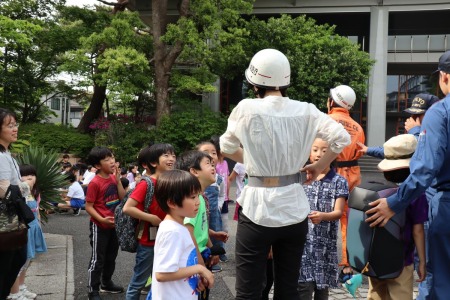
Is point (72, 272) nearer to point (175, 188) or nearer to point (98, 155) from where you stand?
point (98, 155)

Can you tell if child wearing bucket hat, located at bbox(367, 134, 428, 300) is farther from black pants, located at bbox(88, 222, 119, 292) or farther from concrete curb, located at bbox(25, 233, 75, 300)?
concrete curb, located at bbox(25, 233, 75, 300)

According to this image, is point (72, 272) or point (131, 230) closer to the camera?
point (131, 230)

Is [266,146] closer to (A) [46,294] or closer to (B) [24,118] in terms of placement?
(A) [46,294]

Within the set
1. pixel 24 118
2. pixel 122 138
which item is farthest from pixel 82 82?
pixel 122 138

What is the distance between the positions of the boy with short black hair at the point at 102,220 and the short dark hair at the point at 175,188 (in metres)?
2.17

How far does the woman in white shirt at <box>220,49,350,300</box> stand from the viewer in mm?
2967

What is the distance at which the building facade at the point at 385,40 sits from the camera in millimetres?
24031

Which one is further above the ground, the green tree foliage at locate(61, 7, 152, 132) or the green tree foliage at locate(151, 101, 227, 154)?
the green tree foliage at locate(61, 7, 152, 132)

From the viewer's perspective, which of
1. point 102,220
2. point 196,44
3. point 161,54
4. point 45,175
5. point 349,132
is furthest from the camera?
point 161,54

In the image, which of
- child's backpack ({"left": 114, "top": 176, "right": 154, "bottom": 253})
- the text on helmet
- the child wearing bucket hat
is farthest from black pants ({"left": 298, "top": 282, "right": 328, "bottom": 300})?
the text on helmet

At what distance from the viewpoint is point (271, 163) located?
118 inches

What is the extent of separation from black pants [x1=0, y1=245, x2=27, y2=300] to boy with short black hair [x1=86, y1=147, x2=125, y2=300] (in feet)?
2.88

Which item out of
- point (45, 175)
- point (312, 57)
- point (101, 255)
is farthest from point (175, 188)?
point (312, 57)

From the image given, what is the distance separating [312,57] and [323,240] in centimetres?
1820
